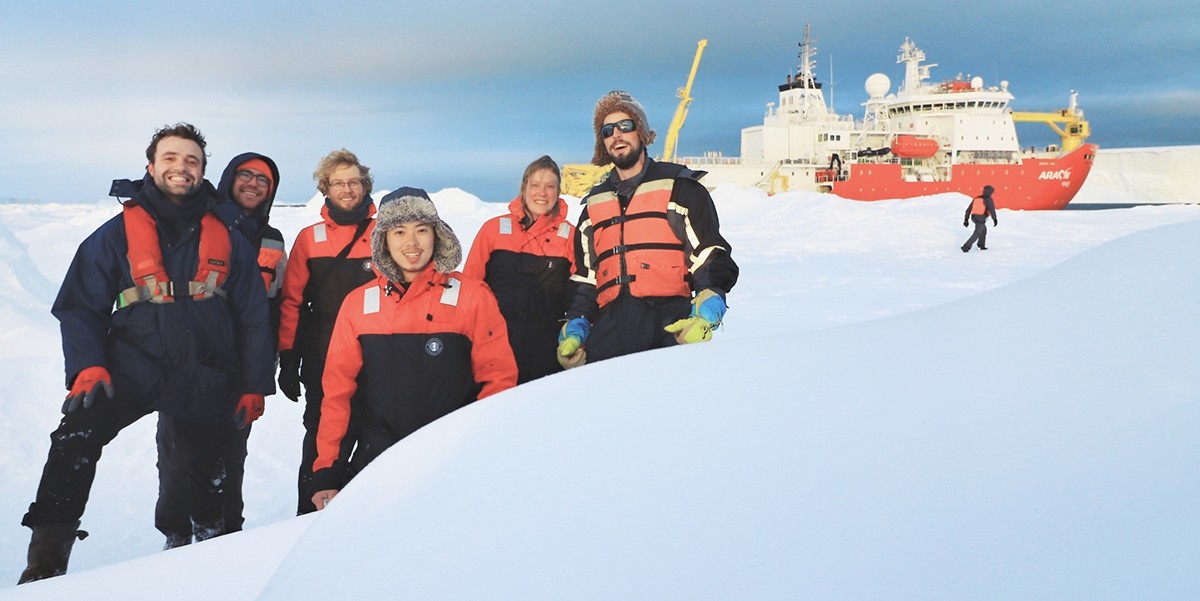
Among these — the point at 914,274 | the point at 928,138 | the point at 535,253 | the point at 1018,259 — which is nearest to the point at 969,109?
the point at 928,138

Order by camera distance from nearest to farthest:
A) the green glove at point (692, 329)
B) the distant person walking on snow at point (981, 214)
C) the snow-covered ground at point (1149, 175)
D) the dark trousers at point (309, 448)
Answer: the green glove at point (692, 329) < the dark trousers at point (309, 448) < the distant person walking on snow at point (981, 214) < the snow-covered ground at point (1149, 175)

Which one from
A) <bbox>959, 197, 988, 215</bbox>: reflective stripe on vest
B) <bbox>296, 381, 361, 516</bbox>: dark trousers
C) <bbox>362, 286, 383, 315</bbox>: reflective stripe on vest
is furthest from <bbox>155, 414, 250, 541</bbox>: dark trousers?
<bbox>959, 197, 988, 215</bbox>: reflective stripe on vest

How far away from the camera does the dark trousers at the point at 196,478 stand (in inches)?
110

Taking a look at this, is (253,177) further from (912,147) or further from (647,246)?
(912,147)

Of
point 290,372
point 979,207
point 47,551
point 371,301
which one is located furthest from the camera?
point 979,207

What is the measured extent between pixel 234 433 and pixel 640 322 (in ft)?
5.57

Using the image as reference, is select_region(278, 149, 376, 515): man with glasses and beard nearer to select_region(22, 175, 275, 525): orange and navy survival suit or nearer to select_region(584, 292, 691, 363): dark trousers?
select_region(22, 175, 275, 525): orange and navy survival suit

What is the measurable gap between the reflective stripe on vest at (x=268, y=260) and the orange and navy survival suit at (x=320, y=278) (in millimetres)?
72

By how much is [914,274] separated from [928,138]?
20.2 metres

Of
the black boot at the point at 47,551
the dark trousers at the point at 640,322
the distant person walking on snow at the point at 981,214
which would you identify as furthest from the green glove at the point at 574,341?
the distant person walking on snow at the point at 981,214

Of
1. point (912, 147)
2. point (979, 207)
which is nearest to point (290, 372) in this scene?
point (979, 207)

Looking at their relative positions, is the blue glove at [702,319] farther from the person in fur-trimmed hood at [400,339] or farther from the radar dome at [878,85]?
the radar dome at [878,85]

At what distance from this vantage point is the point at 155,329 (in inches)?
101

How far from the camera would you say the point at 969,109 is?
27953mm
